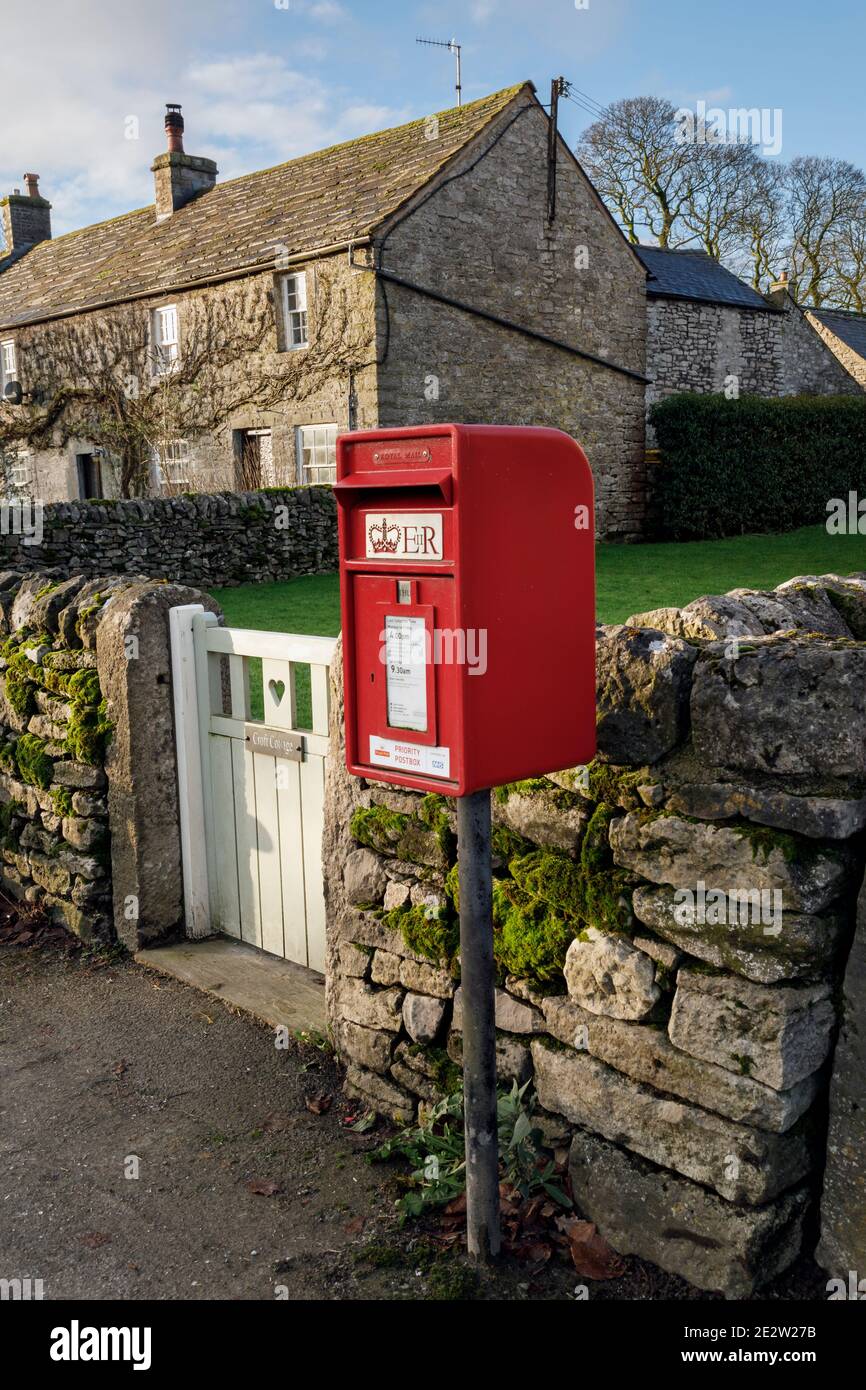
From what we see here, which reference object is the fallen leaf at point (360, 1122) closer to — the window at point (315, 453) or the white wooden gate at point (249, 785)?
the white wooden gate at point (249, 785)

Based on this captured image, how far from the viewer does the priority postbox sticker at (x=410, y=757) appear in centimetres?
274

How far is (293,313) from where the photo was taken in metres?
17.4

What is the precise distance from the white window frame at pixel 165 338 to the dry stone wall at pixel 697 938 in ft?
58.2

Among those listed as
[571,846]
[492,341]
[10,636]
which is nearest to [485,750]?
[571,846]

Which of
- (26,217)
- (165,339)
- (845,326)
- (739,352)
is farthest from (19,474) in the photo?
(845,326)

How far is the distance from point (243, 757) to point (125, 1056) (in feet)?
4.28

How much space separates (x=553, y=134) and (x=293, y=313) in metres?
4.88

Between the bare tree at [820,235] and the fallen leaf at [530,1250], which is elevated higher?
the bare tree at [820,235]

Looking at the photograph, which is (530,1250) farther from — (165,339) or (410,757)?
(165,339)

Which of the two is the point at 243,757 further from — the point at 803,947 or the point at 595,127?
the point at 595,127

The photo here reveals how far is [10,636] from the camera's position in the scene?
6012 mm

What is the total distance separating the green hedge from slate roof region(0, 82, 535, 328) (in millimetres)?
5628

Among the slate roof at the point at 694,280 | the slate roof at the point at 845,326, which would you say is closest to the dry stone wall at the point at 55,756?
the slate roof at the point at 694,280

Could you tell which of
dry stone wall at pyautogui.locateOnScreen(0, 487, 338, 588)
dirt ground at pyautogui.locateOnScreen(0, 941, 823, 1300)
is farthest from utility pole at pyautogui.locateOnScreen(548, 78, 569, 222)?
dirt ground at pyautogui.locateOnScreen(0, 941, 823, 1300)
